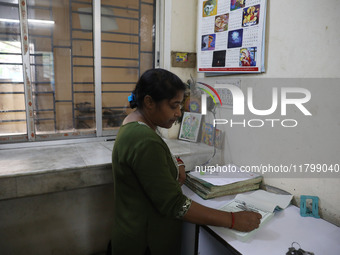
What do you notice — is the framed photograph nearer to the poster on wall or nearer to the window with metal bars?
the poster on wall

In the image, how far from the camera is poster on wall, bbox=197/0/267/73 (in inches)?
58.3

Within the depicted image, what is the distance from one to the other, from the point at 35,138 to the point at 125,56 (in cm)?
95

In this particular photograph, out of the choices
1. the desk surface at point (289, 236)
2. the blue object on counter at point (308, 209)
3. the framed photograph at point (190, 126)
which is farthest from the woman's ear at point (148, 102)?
the framed photograph at point (190, 126)

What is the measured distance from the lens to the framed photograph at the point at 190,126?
2035 millimetres

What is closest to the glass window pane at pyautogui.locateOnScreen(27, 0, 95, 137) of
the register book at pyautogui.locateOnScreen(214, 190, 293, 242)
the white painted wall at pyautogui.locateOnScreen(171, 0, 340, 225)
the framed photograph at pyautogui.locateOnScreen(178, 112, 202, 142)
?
the framed photograph at pyautogui.locateOnScreen(178, 112, 202, 142)

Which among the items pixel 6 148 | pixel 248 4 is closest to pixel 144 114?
pixel 248 4

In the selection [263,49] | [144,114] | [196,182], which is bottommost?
[196,182]

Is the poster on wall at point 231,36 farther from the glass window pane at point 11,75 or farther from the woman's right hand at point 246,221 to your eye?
the glass window pane at point 11,75

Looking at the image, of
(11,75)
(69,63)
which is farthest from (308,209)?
(11,75)

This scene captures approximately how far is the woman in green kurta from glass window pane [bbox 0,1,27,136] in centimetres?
110

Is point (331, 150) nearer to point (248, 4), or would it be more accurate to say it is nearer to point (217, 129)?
point (217, 129)

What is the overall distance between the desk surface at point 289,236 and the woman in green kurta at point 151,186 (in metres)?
0.06

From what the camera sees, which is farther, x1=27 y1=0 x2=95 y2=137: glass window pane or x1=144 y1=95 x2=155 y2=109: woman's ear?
x1=27 y1=0 x2=95 y2=137: glass window pane

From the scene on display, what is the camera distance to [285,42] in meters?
1.36
